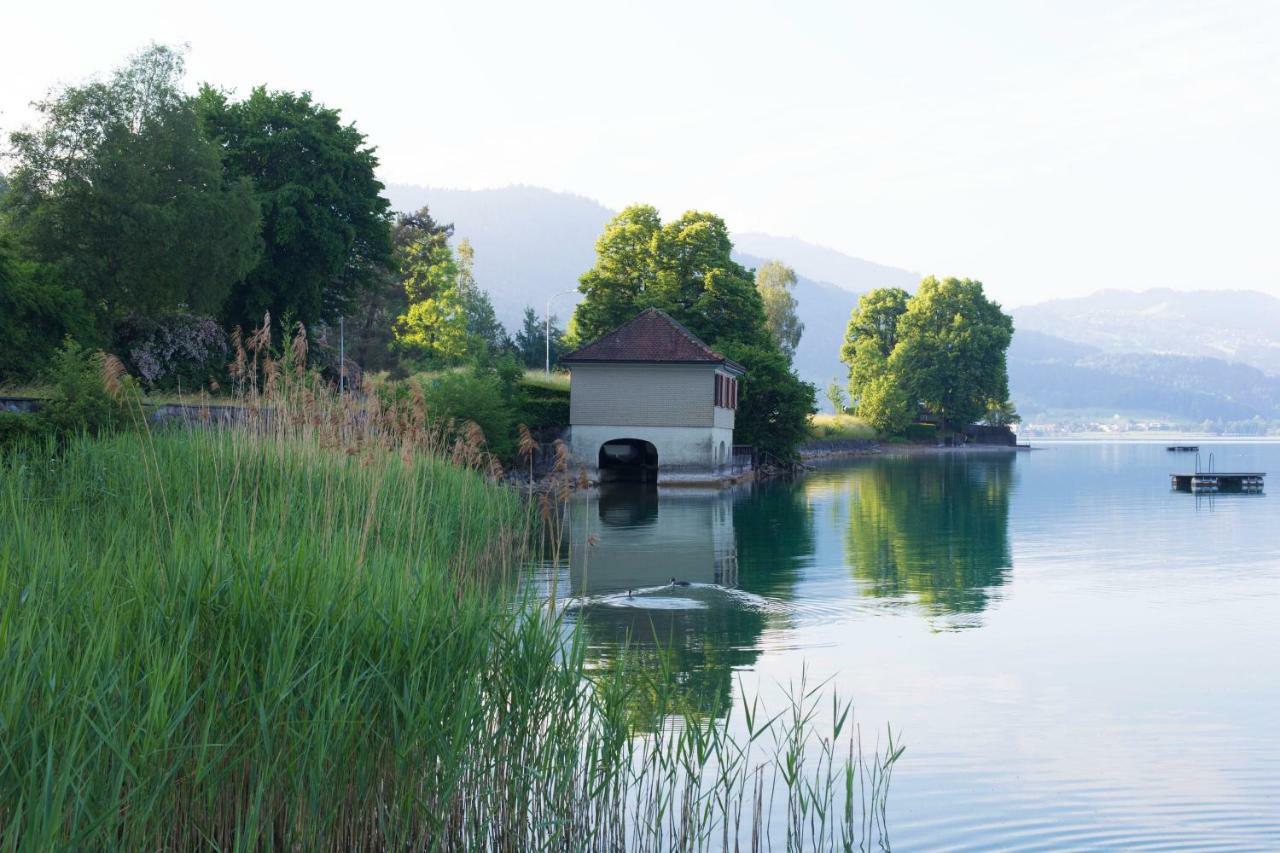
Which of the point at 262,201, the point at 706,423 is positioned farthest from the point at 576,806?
the point at 706,423

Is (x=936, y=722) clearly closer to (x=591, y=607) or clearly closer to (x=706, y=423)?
(x=591, y=607)

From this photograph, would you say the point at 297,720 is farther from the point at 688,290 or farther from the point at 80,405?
the point at 688,290

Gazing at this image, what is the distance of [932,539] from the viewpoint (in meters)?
32.3

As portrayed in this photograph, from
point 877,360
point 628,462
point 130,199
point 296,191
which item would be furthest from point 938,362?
point 130,199

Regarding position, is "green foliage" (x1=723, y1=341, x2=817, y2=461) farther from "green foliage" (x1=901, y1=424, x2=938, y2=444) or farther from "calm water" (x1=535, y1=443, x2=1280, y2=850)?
"green foliage" (x1=901, y1=424, x2=938, y2=444)

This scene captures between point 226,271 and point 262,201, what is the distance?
7.02m

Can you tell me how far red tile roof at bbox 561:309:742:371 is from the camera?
5397cm

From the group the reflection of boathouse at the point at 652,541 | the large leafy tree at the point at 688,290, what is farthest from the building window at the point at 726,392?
the reflection of boathouse at the point at 652,541

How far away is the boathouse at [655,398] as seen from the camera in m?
54.1

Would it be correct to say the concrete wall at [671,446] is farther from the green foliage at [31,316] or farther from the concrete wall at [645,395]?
the green foliage at [31,316]

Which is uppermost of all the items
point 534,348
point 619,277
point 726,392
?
point 619,277

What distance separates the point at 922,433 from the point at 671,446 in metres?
66.6

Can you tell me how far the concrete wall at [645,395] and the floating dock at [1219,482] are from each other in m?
23.5

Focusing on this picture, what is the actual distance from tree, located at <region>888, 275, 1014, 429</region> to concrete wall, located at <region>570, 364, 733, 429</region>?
206ft
